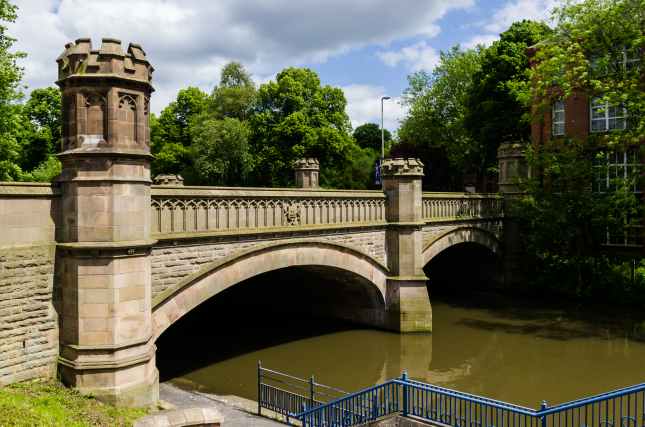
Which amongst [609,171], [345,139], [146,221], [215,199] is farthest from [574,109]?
[146,221]

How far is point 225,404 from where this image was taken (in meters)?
10.9

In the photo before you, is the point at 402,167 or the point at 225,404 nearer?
the point at 225,404

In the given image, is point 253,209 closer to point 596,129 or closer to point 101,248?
point 101,248

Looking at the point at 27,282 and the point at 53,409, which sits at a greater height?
the point at 27,282

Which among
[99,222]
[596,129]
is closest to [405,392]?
[99,222]

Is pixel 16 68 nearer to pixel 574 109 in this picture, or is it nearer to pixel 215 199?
pixel 215 199

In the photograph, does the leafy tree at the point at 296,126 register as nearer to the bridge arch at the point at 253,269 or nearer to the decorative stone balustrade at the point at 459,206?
the decorative stone balustrade at the point at 459,206

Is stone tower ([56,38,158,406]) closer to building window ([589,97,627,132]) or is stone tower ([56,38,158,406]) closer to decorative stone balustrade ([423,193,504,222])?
decorative stone balustrade ([423,193,504,222])

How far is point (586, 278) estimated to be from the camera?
23016mm

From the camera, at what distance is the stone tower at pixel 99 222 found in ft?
29.2

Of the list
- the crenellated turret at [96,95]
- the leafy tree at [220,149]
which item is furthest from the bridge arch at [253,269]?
the leafy tree at [220,149]

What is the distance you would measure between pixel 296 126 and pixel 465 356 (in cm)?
2431

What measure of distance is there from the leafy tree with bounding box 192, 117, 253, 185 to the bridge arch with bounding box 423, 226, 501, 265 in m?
20.9

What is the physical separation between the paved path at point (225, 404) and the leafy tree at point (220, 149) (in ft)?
93.6
